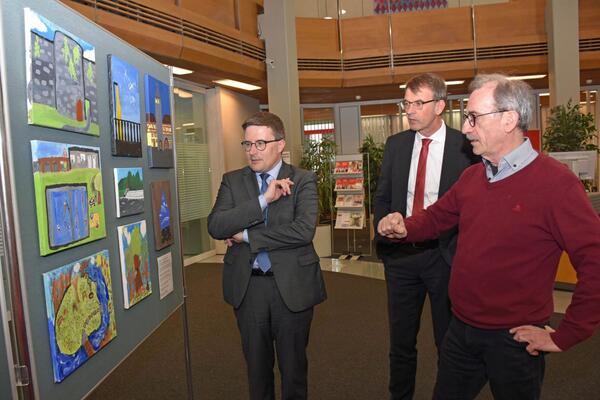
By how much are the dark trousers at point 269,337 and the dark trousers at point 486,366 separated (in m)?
0.73

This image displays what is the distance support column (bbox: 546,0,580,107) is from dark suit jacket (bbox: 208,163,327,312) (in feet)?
29.3

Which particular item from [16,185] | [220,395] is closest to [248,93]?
[220,395]

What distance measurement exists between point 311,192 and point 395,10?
1118 centimetres

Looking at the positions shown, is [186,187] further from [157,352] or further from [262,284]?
[262,284]

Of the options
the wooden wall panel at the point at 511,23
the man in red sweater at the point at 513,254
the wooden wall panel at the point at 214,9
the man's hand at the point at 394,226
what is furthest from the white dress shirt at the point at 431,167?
the wooden wall panel at the point at 511,23

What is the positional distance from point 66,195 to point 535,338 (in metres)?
1.60

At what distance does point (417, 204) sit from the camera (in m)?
2.75

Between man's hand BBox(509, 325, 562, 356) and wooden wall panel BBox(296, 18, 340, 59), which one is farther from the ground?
wooden wall panel BBox(296, 18, 340, 59)

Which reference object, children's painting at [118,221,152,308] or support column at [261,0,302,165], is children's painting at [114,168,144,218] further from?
support column at [261,0,302,165]

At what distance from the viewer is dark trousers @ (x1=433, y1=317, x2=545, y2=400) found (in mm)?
1800

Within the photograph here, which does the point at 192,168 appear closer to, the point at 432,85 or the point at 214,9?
the point at 214,9

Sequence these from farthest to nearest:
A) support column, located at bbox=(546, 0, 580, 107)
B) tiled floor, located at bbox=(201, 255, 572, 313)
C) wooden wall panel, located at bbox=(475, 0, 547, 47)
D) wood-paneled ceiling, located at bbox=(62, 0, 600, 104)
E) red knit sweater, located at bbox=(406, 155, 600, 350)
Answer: wooden wall panel, located at bbox=(475, 0, 547, 47) < wood-paneled ceiling, located at bbox=(62, 0, 600, 104) < support column, located at bbox=(546, 0, 580, 107) < tiled floor, located at bbox=(201, 255, 572, 313) < red knit sweater, located at bbox=(406, 155, 600, 350)

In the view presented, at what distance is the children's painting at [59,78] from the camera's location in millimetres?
1437

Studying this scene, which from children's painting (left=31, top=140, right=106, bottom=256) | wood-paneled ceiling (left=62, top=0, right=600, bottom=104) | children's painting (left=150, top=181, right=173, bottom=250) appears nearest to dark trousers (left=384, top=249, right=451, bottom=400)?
children's painting (left=150, top=181, right=173, bottom=250)
